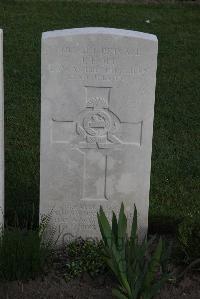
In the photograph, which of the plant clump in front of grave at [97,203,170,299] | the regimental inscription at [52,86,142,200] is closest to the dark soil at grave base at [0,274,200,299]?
the plant clump in front of grave at [97,203,170,299]

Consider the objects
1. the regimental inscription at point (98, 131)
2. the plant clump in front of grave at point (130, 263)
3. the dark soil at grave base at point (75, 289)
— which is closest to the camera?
the plant clump in front of grave at point (130, 263)

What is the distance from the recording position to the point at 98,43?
15.2 ft

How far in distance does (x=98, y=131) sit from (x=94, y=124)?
78 millimetres

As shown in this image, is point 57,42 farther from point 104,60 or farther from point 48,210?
point 48,210

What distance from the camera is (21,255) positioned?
181 inches

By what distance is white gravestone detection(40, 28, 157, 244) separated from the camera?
4641mm

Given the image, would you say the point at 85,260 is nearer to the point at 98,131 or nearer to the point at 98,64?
the point at 98,131

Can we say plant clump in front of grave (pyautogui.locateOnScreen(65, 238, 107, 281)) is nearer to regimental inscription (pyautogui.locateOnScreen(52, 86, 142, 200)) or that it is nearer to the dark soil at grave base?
the dark soil at grave base

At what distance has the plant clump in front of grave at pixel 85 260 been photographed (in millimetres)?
4824

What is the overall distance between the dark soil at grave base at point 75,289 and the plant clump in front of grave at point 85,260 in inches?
1.9

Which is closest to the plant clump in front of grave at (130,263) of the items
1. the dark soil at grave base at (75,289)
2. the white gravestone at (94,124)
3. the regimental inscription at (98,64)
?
the dark soil at grave base at (75,289)

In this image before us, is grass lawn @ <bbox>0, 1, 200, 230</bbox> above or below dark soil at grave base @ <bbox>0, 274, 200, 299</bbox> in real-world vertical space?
above

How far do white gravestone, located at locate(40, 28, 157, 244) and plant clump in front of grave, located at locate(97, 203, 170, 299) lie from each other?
0.45 meters

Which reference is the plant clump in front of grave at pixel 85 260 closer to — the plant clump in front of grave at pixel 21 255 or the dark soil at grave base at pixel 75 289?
the dark soil at grave base at pixel 75 289
